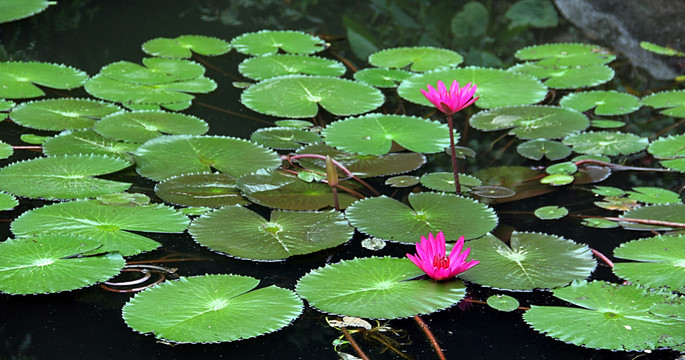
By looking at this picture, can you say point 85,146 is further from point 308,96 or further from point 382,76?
point 382,76

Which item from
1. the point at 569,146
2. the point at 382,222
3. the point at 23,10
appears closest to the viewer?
the point at 382,222

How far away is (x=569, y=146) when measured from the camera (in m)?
2.72

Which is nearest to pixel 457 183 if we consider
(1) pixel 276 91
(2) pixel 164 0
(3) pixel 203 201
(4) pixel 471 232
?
(4) pixel 471 232

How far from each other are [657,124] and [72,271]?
7.51ft

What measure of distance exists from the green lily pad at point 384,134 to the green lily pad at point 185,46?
1.13m

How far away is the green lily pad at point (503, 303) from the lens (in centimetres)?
173

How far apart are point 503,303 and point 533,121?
1.28 meters

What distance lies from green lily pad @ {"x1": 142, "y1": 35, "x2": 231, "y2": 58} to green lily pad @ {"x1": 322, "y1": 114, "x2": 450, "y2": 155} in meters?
1.13

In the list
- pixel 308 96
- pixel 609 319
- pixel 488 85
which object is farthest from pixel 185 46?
pixel 609 319

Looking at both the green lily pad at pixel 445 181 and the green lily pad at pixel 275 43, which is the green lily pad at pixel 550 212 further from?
the green lily pad at pixel 275 43

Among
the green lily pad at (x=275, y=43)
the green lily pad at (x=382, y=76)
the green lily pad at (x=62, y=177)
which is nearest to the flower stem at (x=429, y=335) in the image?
the green lily pad at (x=62, y=177)

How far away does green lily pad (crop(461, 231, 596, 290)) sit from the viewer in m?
1.81

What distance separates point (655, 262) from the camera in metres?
1.90

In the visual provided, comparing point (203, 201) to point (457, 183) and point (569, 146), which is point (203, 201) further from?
point (569, 146)
